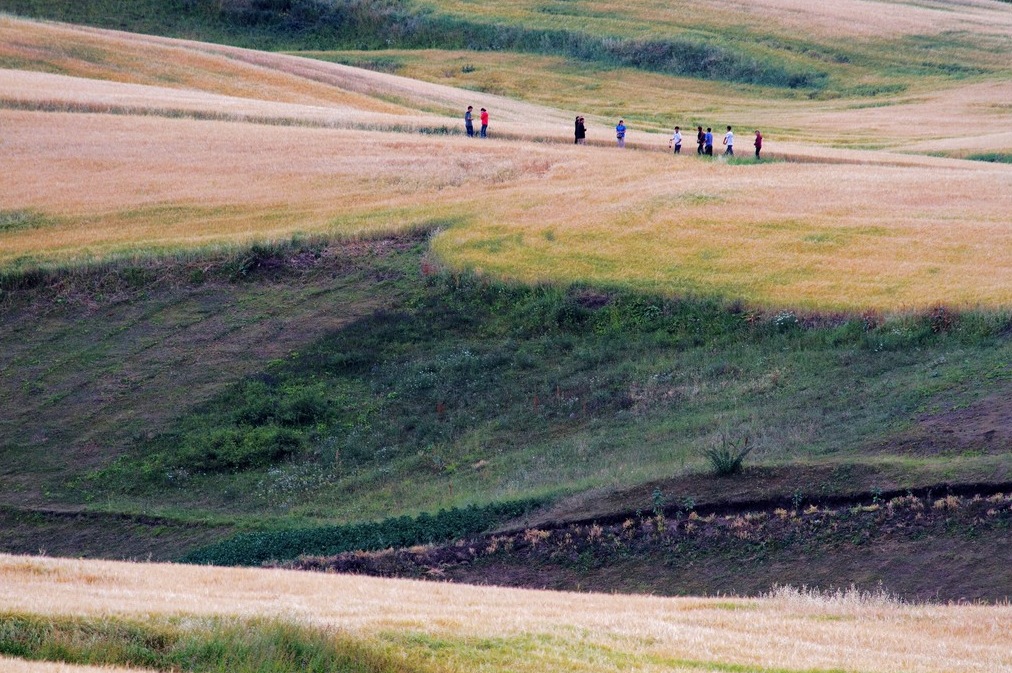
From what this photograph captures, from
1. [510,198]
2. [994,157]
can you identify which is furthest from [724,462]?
[994,157]

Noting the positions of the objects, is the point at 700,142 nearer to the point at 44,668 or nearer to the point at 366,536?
the point at 366,536

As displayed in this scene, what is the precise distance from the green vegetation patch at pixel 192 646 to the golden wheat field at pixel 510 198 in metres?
20.3

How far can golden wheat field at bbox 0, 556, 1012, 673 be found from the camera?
36.0 ft

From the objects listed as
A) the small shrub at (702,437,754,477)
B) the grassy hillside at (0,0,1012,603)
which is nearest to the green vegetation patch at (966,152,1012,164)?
the grassy hillside at (0,0,1012,603)

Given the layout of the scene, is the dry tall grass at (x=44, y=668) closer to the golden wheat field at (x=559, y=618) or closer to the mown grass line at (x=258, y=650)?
the mown grass line at (x=258, y=650)

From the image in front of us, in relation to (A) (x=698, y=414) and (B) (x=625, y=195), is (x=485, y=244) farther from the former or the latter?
(A) (x=698, y=414)

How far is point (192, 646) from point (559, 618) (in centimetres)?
409

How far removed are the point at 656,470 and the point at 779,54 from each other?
68.5 m

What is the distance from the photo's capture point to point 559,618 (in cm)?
1294

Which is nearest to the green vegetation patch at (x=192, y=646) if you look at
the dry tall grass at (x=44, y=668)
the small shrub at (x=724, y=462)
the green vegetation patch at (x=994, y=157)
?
the dry tall grass at (x=44, y=668)

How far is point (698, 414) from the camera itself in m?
25.7

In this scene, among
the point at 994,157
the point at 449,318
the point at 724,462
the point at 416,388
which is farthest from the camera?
the point at 994,157

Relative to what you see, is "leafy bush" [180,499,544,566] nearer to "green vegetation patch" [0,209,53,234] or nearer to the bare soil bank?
the bare soil bank

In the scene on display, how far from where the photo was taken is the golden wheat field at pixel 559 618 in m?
11.0
